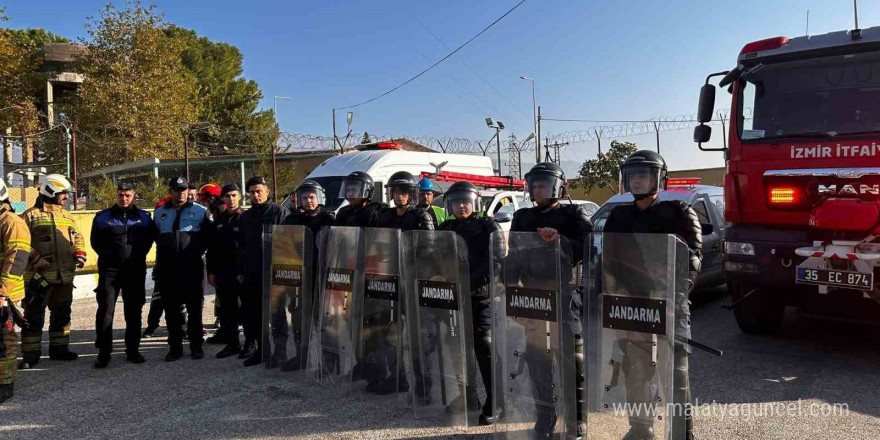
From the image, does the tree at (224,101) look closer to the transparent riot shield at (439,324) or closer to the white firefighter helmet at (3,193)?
the white firefighter helmet at (3,193)

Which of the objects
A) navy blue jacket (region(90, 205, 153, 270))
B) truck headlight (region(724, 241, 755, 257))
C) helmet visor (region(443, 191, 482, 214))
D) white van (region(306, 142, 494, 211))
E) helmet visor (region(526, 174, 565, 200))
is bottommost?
truck headlight (region(724, 241, 755, 257))

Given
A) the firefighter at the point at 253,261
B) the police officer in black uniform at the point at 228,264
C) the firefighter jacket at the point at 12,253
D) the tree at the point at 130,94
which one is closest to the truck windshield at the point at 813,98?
the firefighter at the point at 253,261

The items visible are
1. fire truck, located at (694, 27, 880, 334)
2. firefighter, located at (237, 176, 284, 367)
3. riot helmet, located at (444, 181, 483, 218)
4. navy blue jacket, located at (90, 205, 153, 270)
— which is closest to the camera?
riot helmet, located at (444, 181, 483, 218)

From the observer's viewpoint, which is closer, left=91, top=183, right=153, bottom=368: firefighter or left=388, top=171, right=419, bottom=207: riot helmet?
left=388, top=171, right=419, bottom=207: riot helmet

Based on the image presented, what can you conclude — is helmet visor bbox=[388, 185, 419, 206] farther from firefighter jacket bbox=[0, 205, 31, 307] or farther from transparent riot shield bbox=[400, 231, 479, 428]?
firefighter jacket bbox=[0, 205, 31, 307]

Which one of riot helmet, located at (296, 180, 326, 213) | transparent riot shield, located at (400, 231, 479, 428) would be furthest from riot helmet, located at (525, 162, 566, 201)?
riot helmet, located at (296, 180, 326, 213)

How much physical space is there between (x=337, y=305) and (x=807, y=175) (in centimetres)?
422

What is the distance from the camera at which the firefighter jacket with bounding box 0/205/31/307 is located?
15.2 feet

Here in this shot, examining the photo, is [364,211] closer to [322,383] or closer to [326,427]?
[322,383]

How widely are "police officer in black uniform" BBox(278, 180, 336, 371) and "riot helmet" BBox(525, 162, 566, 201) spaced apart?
199cm

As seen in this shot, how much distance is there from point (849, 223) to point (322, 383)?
451 cm

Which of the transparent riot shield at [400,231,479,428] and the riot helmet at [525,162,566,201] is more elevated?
the riot helmet at [525,162,566,201]

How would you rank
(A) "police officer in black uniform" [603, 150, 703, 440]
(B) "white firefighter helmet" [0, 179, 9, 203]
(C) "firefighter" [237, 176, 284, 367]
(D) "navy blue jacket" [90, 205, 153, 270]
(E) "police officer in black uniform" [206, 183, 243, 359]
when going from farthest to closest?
(E) "police officer in black uniform" [206, 183, 243, 359]
(C) "firefighter" [237, 176, 284, 367]
(D) "navy blue jacket" [90, 205, 153, 270]
(B) "white firefighter helmet" [0, 179, 9, 203]
(A) "police officer in black uniform" [603, 150, 703, 440]

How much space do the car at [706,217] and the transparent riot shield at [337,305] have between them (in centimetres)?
384
